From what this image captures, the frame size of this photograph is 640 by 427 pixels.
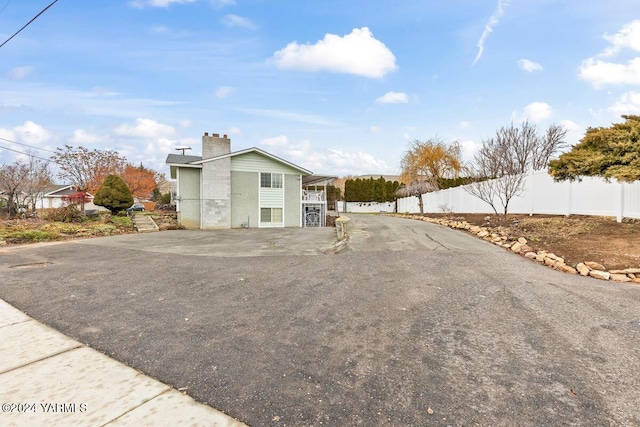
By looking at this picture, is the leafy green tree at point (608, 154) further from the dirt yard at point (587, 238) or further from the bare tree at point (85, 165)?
the bare tree at point (85, 165)

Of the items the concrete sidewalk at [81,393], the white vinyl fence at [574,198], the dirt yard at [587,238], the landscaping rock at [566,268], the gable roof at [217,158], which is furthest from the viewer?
the gable roof at [217,158]

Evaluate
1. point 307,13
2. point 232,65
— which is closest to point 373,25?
point 307,13

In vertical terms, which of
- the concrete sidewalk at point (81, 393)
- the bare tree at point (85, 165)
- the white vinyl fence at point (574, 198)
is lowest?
the concrete sidewalk at point (81, 393)

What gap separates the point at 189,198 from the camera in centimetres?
1772

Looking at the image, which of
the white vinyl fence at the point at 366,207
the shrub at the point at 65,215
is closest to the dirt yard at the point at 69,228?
the shrub at the point at 65,215

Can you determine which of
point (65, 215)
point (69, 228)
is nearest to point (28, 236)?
point (69, 228)

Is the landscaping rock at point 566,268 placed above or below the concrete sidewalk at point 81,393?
above

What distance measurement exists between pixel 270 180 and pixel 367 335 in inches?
659

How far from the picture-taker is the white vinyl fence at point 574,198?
8.94 m

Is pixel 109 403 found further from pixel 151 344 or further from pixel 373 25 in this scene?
pixel 373 25

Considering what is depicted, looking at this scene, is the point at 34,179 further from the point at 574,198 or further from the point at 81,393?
the point at 574,198

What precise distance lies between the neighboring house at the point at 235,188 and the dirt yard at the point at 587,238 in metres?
12.7

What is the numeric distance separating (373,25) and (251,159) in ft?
34.0

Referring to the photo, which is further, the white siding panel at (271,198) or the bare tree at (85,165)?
the bare tree at (85,165)
